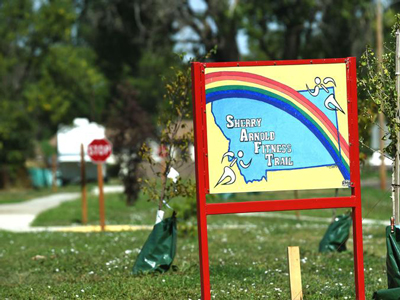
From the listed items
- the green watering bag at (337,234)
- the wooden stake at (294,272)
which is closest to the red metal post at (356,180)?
the wooden stake at (294,272)

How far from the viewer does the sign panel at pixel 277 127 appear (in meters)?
6.48

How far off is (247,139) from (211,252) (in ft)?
16.4

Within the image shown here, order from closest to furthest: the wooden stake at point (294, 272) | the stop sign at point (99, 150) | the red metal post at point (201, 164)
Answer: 1. the red metal post at point (201, 164)
2. the wooden stake at point (294, 272)
3. the stop sign at point (99, 150)

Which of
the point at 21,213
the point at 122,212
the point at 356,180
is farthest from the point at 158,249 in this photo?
the point at 21,213

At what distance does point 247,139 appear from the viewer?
650 cm

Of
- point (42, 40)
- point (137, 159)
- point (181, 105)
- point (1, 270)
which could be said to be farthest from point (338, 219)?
point (42, 40)

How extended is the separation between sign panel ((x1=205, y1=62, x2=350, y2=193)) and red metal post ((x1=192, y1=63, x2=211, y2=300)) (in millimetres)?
56

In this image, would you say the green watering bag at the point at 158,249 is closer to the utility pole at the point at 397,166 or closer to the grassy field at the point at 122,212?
the utility pole at the point at 397,166

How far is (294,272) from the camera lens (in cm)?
667

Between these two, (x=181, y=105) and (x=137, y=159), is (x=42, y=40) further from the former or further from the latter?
(x=181, y=105)

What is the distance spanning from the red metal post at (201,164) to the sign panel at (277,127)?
56mm

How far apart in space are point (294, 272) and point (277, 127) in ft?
4.29

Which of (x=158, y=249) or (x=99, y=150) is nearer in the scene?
(x=158, y=249)

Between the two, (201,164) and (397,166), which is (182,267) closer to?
(201,164)
